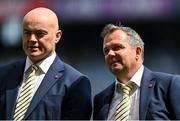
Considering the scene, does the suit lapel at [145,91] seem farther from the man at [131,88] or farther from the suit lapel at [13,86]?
the suit lapel at [13,86]

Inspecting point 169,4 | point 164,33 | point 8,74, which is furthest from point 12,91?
point 164,33

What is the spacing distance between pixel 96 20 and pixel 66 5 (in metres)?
0.83

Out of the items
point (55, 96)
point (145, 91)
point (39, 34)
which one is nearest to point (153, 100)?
point (145, 91)

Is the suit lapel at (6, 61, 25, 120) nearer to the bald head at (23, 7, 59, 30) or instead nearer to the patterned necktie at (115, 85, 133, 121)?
the bald head at (23, 7, 59, 30)

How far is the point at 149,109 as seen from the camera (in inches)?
170

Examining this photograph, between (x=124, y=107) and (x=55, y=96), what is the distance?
0.48 m

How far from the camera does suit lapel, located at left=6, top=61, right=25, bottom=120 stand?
14.2ft

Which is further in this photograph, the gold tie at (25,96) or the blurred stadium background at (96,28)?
the blurred stadium background at (96,28)

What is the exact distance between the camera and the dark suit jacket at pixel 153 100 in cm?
428

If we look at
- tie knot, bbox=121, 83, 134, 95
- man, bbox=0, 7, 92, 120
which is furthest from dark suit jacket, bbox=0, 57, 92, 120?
tie knot, bbox=121, 83, 134, 95

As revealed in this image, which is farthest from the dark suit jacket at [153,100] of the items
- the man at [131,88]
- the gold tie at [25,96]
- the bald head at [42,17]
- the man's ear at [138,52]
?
the bald head at [42,17]

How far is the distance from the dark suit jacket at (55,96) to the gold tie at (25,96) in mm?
36

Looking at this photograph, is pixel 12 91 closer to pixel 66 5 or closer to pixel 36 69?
pixel 36 69

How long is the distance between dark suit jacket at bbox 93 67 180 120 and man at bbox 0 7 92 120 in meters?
0.16
